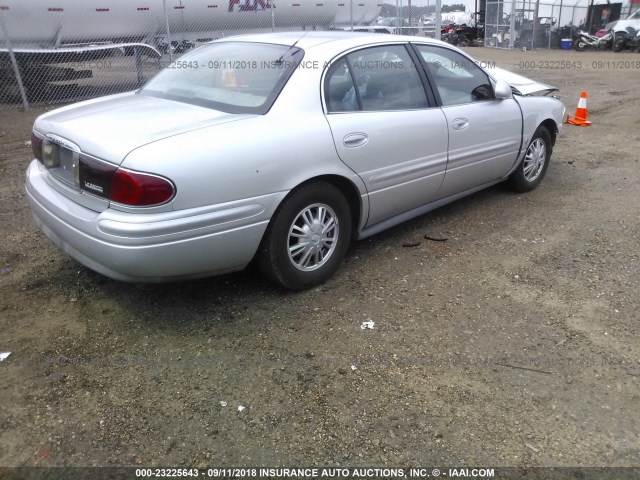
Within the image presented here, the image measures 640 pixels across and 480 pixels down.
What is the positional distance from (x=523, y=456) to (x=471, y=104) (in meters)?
2.92

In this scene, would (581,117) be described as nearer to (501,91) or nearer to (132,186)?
(501,91)

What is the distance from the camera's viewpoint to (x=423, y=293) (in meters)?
3.56

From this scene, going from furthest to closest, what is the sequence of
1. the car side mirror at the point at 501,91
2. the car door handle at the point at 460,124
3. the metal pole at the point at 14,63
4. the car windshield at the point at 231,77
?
the metal pole at the point at 14,63
the car side mirror at the point at 501,91
the car door handle at the point at 460,124
the car windshield at the point at 231,77

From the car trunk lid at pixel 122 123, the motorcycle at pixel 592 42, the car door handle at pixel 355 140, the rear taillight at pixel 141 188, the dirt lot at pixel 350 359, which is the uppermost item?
the motorcycle at pixel 592 42

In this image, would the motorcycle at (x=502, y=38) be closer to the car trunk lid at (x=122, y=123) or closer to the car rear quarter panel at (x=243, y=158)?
the car rear quarter panel at (x=243, y=158)

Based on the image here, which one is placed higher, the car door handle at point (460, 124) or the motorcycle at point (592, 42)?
the motorcycle at point (592, 42)

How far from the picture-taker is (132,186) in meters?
2.66

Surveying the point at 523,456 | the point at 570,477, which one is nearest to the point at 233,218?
the point at 523,456

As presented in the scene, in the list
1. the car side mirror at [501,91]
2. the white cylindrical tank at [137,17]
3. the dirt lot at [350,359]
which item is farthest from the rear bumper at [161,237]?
the white cylindrical tank at [137,17]

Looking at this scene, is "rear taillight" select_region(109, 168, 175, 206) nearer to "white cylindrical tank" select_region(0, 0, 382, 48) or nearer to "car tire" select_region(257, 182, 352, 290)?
"car tire" select_region(257, 182, 352, 290)

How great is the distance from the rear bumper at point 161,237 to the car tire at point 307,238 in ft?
0.41

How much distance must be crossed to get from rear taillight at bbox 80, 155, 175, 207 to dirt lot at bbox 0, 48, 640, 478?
0.84 metres

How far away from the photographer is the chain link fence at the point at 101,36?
35.6 feet

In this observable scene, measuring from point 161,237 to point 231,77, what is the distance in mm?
1408
